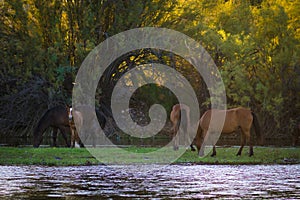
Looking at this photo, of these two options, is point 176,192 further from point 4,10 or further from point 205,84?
point 205,84

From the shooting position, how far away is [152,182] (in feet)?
38.0

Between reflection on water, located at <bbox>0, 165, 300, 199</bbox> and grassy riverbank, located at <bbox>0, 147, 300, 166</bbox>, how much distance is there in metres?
1.07

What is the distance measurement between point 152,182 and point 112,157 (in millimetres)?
5841

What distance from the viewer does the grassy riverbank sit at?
16.1 m

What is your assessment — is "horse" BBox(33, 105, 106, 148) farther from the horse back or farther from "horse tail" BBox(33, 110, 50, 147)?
the horse back

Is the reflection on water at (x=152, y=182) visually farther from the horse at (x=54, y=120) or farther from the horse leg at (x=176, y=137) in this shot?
the horse at (x=54, y=120)

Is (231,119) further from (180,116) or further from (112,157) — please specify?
(112,157)

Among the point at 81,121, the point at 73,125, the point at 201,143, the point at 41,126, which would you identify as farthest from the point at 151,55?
the point at 201,143

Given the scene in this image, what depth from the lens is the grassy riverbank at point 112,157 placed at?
16125 mm

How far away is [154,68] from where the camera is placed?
29516 millimetres

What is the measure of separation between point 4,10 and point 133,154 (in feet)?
40.3

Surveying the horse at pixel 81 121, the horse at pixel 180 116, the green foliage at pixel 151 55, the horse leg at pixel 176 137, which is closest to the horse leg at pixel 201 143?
the horse leg at pixel 176 137

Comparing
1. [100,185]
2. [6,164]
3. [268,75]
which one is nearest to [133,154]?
[6,164]

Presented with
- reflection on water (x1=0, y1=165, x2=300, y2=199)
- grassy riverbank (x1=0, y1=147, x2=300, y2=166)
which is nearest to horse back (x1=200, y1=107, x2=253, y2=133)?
grassy riverbank (x1=0, y1=147, x2=300, y2=166)
